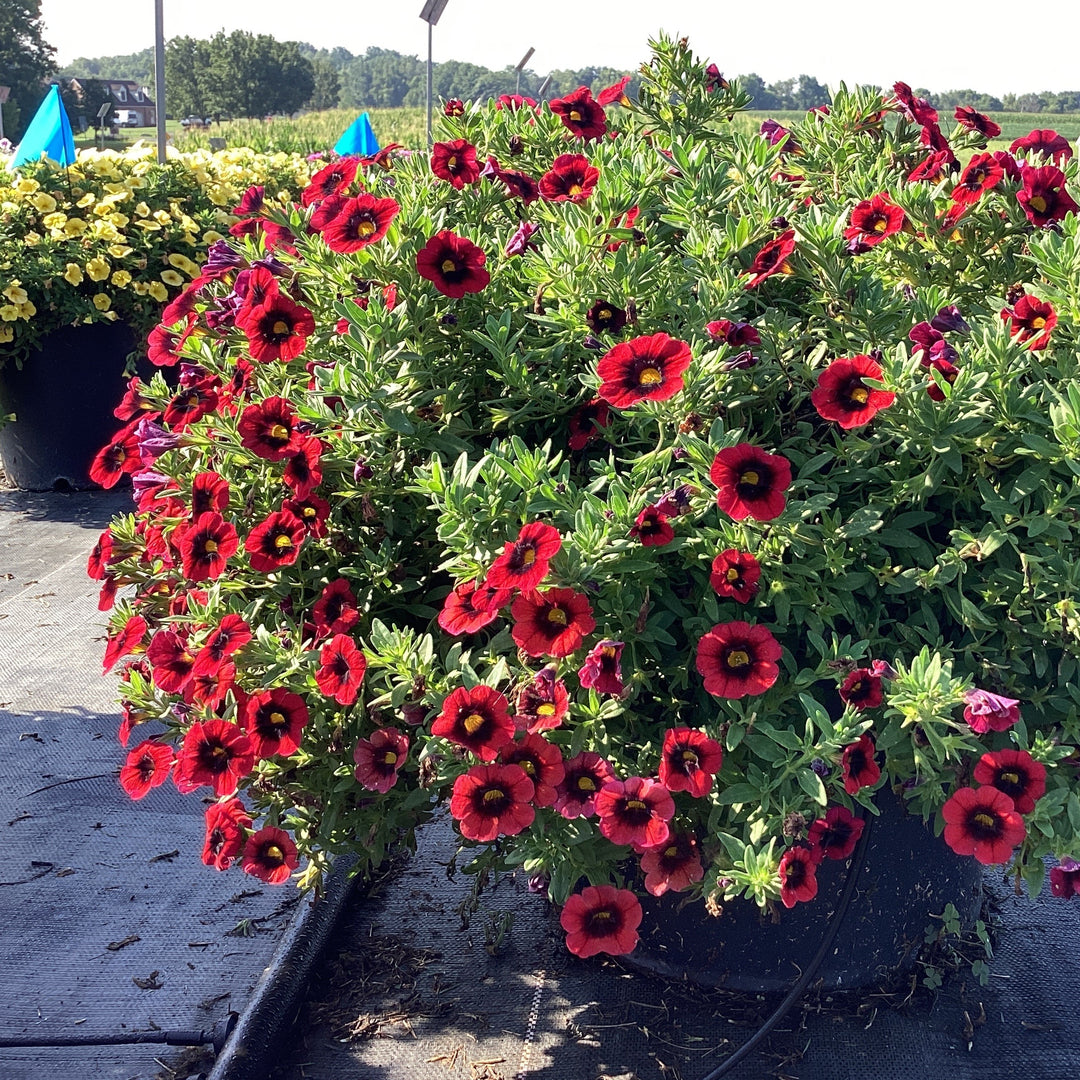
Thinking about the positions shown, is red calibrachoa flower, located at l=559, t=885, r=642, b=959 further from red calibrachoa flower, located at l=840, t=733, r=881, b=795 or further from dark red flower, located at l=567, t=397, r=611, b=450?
dark red flower, located at l=567, t=397, r=611, b=450

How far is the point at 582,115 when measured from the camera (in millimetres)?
2506

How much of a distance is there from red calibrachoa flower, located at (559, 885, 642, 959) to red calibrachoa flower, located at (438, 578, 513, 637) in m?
0.45

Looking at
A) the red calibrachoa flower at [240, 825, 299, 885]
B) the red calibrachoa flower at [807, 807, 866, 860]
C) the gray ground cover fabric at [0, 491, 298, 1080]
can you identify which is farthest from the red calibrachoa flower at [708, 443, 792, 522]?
the gray ground cover fabric at [0, 491, 298, 1080]

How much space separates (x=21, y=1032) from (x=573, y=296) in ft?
5.65

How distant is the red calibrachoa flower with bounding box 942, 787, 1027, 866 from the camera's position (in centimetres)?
158

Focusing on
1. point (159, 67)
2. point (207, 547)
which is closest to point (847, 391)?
point (207, 547)

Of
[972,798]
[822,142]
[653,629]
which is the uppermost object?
[822,142]

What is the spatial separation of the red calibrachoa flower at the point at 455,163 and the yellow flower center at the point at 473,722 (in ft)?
4.01

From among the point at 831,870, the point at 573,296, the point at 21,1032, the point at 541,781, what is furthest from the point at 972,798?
the point at 21,1032

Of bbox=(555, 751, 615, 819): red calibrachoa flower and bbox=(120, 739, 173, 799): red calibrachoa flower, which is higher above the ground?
bbox=(555, 751, 615, 819): red calibrachoa flower

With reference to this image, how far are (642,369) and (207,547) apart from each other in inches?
30.6

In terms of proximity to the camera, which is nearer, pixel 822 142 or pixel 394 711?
pixel 394 711

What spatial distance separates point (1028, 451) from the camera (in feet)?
5.46

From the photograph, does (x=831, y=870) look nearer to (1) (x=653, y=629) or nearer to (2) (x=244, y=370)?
(1) (x=653, y=629)
